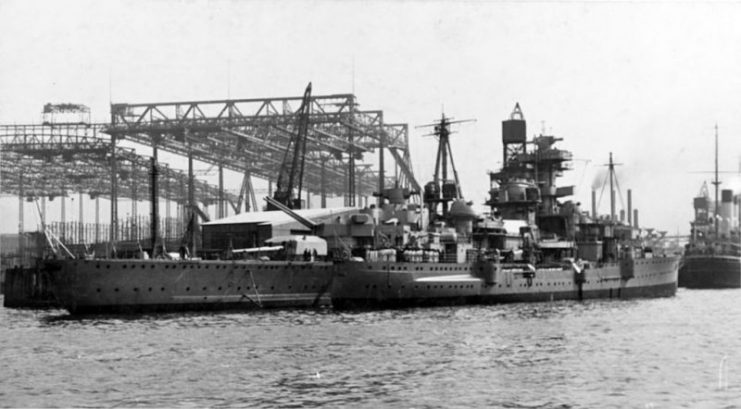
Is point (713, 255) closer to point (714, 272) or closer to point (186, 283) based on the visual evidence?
point (714, 272)

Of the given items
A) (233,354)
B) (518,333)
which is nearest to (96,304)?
(233,354)

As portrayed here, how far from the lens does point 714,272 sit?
8144 centimetres

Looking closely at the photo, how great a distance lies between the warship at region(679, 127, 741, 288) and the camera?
267ft

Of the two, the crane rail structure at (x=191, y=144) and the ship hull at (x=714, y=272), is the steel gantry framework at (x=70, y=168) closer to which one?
the crane rail structure at (x=191, y=144)

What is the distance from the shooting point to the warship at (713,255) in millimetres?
81375

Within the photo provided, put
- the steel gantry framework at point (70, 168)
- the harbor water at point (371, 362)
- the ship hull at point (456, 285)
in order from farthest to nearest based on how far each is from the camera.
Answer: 1. the steel gantry framework at point (70, 168)
2. the ship hull at point (456, 285)
3. the harbor water at point (371, 362)

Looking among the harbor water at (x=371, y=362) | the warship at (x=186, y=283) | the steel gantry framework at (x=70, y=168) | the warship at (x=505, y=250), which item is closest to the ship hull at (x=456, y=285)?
the warship at (x=505, y=250)

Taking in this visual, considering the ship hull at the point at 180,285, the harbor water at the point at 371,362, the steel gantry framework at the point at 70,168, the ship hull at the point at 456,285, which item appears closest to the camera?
the harbor water at the point at 371,362

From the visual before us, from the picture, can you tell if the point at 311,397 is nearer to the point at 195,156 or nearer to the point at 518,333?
the point at 518,333

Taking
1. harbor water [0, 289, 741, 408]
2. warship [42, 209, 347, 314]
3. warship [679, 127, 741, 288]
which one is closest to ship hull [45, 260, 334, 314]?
warship [42, 209, 347, 314]

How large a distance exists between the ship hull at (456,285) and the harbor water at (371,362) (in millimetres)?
5048

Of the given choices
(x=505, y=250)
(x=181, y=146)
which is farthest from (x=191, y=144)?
(x=505, y=250)

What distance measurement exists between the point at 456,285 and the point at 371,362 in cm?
2246

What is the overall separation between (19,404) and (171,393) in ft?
10.1
